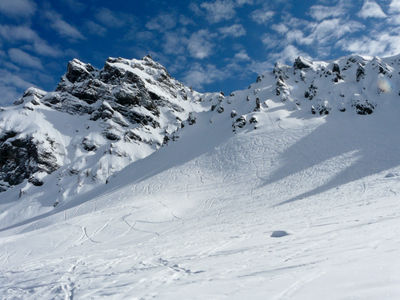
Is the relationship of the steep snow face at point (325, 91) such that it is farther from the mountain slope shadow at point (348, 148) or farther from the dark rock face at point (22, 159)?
the dark rock face at point (22, 159)

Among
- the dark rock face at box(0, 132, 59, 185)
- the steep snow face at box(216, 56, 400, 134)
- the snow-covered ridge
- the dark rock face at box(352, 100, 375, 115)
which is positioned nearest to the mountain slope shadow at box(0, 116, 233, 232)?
the snow-covered ridge

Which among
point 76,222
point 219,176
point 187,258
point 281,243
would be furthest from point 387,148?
point 76,222

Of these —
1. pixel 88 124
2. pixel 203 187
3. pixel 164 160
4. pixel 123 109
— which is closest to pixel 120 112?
pixel 123 109

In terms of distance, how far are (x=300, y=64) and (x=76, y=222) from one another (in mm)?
68106

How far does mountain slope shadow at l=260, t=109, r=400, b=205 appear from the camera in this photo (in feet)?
83.5

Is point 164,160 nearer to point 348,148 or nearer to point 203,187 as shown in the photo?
point 203,187

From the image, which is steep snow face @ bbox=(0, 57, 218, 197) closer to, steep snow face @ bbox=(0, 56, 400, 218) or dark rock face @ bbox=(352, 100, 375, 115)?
steep snow face @ bbox=(0, 56, 400, 218)

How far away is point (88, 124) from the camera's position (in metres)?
74.9

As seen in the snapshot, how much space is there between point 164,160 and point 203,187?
14.7 m

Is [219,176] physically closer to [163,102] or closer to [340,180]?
[340,180]

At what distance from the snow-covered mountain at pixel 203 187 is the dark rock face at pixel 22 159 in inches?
15.6

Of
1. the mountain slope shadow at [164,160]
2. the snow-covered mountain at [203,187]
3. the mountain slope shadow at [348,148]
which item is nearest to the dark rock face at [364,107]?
the snow-covered mountain at [203,187]

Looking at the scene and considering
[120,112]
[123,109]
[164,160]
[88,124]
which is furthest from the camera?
[123,109]

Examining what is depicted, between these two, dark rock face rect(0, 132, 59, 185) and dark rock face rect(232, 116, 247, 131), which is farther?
dark rock face rect(0, 132, 59, 185)
